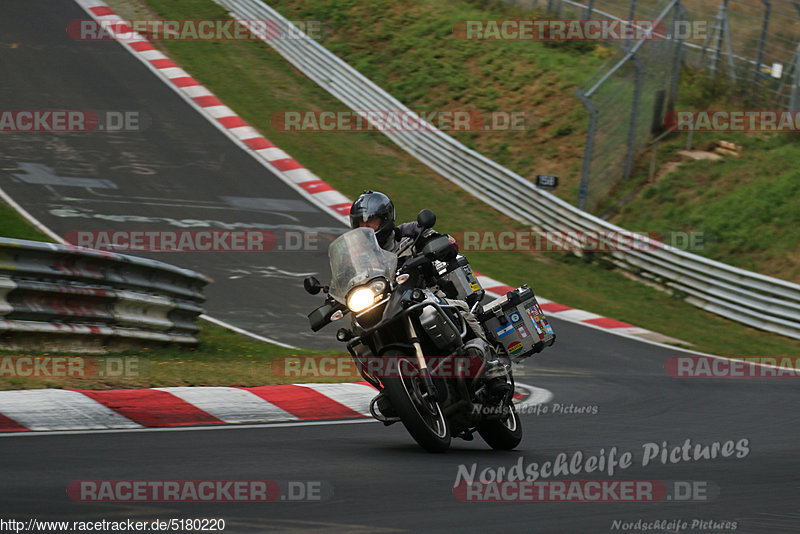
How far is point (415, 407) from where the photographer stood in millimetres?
6012

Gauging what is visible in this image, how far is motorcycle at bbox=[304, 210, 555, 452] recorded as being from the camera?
6.16 m

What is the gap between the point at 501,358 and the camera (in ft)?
23.7

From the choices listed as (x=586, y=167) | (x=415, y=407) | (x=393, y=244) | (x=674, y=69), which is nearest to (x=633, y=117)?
(x=586, y=167)

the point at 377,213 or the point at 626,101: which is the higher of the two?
the point at 626,101

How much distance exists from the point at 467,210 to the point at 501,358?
1333 cm

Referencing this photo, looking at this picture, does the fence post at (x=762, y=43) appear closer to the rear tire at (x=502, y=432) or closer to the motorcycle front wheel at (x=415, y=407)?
the rear tire at (x=502, y=432)

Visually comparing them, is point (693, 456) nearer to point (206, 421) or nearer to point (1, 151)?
point (206, 421)

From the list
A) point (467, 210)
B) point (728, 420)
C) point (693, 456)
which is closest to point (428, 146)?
point (467, 210)

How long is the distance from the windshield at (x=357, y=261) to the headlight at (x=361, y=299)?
0.05 m

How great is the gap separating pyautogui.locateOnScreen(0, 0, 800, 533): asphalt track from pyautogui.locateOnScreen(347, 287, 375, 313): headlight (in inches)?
34.6

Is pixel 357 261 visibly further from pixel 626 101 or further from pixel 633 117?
pixel 633 117

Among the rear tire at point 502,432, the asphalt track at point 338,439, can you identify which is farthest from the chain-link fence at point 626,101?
the rear tire at point 502,432

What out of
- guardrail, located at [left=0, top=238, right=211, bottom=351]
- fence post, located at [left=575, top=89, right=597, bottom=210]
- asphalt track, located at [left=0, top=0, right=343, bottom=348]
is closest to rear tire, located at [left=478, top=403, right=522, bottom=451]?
guardrail, located at [left=0, top=238, right=211, bottom=351]

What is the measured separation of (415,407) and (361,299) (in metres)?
0.72
